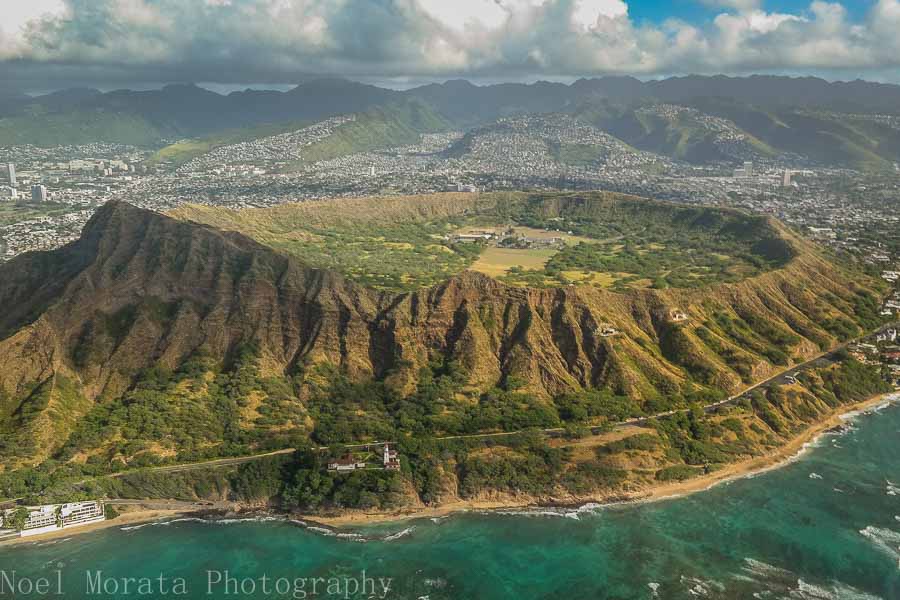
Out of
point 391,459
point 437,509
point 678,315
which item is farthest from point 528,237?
point 437,509

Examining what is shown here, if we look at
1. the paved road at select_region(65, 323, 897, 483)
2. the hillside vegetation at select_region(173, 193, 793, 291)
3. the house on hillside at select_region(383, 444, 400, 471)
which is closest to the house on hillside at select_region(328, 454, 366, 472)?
the house on hillside at select_region(383, 444, 400, 471)

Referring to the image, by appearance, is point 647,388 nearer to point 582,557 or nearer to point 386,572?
point 582,557

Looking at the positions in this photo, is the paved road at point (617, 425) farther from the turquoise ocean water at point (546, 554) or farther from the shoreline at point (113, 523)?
the turquoise ocean water at point (546, 554)

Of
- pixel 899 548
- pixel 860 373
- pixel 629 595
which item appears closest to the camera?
pixel 629 595

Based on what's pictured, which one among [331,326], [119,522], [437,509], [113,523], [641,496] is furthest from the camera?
[331,326]

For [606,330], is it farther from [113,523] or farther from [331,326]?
[113,523]

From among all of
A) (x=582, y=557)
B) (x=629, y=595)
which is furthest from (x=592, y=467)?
(x=629, y=595)
